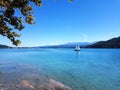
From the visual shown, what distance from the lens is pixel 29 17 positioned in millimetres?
11039

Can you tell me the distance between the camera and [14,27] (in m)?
10.9

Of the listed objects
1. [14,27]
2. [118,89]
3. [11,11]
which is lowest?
[118,89]

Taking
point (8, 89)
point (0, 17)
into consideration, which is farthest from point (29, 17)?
point (8, 89)

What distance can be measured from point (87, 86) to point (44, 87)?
5.43 m

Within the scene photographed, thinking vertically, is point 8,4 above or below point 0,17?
above

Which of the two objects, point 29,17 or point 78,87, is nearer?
point 29,17

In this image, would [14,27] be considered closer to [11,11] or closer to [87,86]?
[11,11]

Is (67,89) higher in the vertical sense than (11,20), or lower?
lower

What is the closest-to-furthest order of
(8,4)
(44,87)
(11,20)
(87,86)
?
1. (8,4)
2. (11,20)
3. (44,87)
4. (87,86)

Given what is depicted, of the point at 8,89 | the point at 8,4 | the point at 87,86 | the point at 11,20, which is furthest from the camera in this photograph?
the point at 87,86

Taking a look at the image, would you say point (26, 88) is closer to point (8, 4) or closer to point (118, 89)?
point (118, 89)

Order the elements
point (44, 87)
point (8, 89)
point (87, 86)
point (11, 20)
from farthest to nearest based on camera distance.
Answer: point (87, 86)
point (44, 87)
point (8, 89)
point (11, 20)

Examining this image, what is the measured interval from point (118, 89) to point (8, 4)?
1765 centimetres

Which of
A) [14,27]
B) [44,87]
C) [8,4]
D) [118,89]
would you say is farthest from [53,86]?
[8,4]
